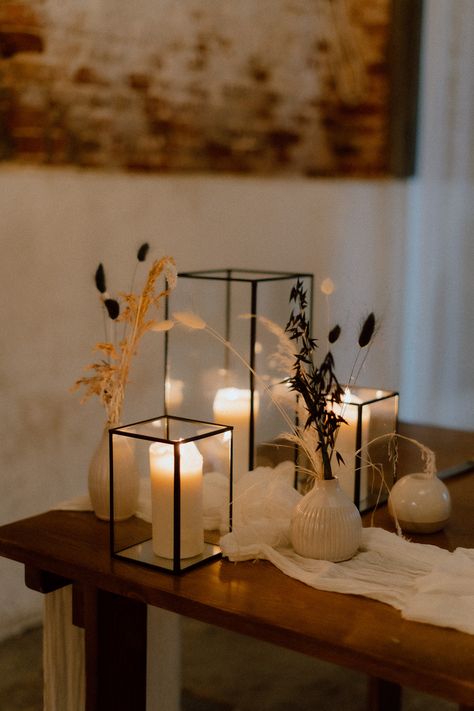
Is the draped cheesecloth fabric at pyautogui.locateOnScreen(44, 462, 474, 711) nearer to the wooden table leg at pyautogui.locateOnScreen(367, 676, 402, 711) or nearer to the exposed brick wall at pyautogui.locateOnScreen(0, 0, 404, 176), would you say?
the wooden table leg at pyautogui.locateOnScreen(367, 676, 402, 711)

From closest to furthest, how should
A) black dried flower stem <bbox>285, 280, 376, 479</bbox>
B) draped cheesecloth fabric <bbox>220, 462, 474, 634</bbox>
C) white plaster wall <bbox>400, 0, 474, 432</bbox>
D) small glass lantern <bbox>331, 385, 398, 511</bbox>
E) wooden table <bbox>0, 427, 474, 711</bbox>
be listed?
1. wooden table <bbox>0, 427, 474, 711</bbox>
2. draped cheesecloth fabric <bbox>220, 462, 474, 634</bbox>
3. black dried flower stem <bbox>285, 280, 376, 479</bbox>
4. small glass lantern <bbox>331, 385, 398, 511</bbox>
5. white plaster wall <bbox>400, 0, 474, 432</bbox>

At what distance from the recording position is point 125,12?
2688 mm

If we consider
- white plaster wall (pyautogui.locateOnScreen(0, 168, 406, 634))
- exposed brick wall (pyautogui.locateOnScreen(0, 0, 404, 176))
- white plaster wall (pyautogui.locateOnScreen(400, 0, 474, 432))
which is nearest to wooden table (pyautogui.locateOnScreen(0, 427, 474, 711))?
white plaster wall (pyautogui.locateOnScreen(0, 168, 406, 634))

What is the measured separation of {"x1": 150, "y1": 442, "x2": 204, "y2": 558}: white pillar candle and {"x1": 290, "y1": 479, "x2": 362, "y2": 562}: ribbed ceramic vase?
16 centimetres

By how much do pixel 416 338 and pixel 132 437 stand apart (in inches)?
→ 107

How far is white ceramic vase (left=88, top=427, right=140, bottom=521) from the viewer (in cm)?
146

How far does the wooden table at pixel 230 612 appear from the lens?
111cm

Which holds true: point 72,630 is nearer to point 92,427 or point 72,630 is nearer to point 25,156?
point 92,427

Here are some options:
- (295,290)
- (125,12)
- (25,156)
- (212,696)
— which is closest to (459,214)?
(125,12)

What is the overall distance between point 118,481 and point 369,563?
0.44 meters

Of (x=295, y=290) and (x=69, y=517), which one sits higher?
(x=295, y=290)

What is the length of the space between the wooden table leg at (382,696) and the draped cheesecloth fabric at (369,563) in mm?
410

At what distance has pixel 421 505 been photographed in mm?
1520

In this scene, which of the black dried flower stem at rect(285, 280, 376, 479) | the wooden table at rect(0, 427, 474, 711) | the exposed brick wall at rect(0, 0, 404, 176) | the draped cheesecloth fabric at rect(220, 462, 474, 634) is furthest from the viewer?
the exposed brick wall at rect(0, 0, 404, 176)
